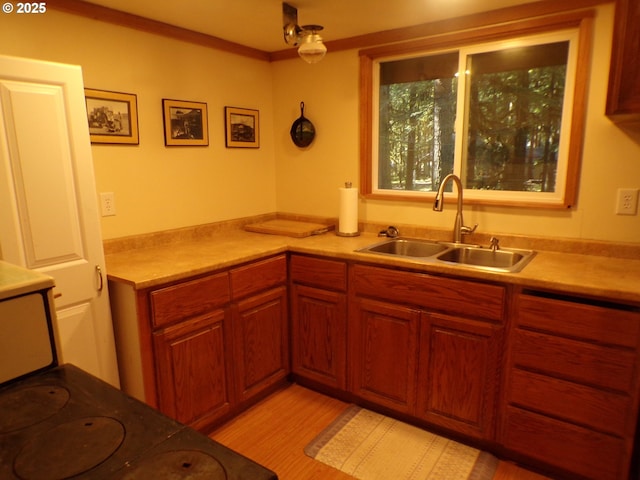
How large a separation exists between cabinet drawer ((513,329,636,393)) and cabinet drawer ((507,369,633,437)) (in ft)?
0.12

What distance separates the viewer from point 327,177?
2.98 metres

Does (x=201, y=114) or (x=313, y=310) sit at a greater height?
(x=201, y=114)

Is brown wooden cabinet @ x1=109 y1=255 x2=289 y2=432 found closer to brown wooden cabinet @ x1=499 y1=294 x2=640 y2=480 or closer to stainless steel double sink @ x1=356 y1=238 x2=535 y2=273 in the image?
stainless steel double sink @ x1=356 y1=238 x2=535 y2=273

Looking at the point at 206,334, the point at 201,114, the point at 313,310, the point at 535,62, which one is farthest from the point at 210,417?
the point at 535,62

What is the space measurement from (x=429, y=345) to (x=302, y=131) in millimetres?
1681

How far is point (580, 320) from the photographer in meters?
1.69

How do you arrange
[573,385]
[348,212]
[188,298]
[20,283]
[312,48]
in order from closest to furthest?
[20,283], [573,385], [188,298], [312,48], [348,212]

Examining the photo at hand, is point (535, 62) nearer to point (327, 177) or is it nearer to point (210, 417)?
point (327, 177)

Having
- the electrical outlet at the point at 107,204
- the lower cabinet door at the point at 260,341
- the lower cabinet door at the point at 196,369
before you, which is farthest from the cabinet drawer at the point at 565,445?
the electrical outlet at the point at 107,204

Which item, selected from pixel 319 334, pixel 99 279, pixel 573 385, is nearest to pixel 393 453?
pixel 319 334

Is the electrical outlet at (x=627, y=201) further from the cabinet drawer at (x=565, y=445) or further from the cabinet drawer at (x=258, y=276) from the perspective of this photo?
the cabinet drawer at (x=258, y=276)

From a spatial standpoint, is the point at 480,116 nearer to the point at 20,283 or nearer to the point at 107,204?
the point at 107,204

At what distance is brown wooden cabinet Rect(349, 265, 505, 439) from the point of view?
6.38 ft

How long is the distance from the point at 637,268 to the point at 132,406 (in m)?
2.08
